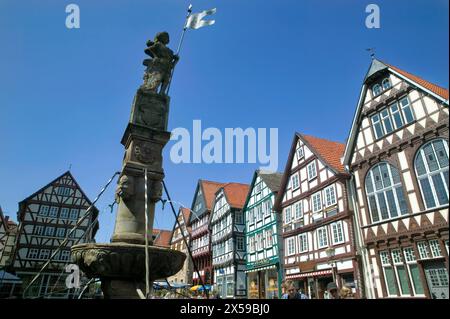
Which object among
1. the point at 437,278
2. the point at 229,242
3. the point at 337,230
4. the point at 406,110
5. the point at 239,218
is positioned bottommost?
the point at 437,278

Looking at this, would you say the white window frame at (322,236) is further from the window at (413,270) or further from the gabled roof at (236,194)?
the gabled roof at (236,194)

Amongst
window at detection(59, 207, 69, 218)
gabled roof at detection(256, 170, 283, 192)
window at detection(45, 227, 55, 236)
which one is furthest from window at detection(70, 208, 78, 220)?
gabled roof at detection(256, 170, 283, 192)

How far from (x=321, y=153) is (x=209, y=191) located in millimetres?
22830

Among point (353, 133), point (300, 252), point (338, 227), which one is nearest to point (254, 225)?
point (300, 252)

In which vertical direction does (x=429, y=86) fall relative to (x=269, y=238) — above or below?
above

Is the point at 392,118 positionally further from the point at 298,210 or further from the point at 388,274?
the point at 298,210

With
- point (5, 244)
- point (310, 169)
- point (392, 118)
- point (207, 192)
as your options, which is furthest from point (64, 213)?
point (392, 118)

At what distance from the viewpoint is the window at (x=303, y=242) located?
1895 cm

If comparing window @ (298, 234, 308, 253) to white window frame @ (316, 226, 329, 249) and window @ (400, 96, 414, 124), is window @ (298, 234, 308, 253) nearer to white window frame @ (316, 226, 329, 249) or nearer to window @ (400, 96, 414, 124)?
white window frame @ (316, 226, 329, 249)

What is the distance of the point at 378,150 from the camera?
14375 mm

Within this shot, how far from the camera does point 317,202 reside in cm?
1864

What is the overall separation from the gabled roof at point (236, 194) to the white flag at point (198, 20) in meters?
24.1

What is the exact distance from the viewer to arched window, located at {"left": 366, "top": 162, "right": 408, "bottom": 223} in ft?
43.4
